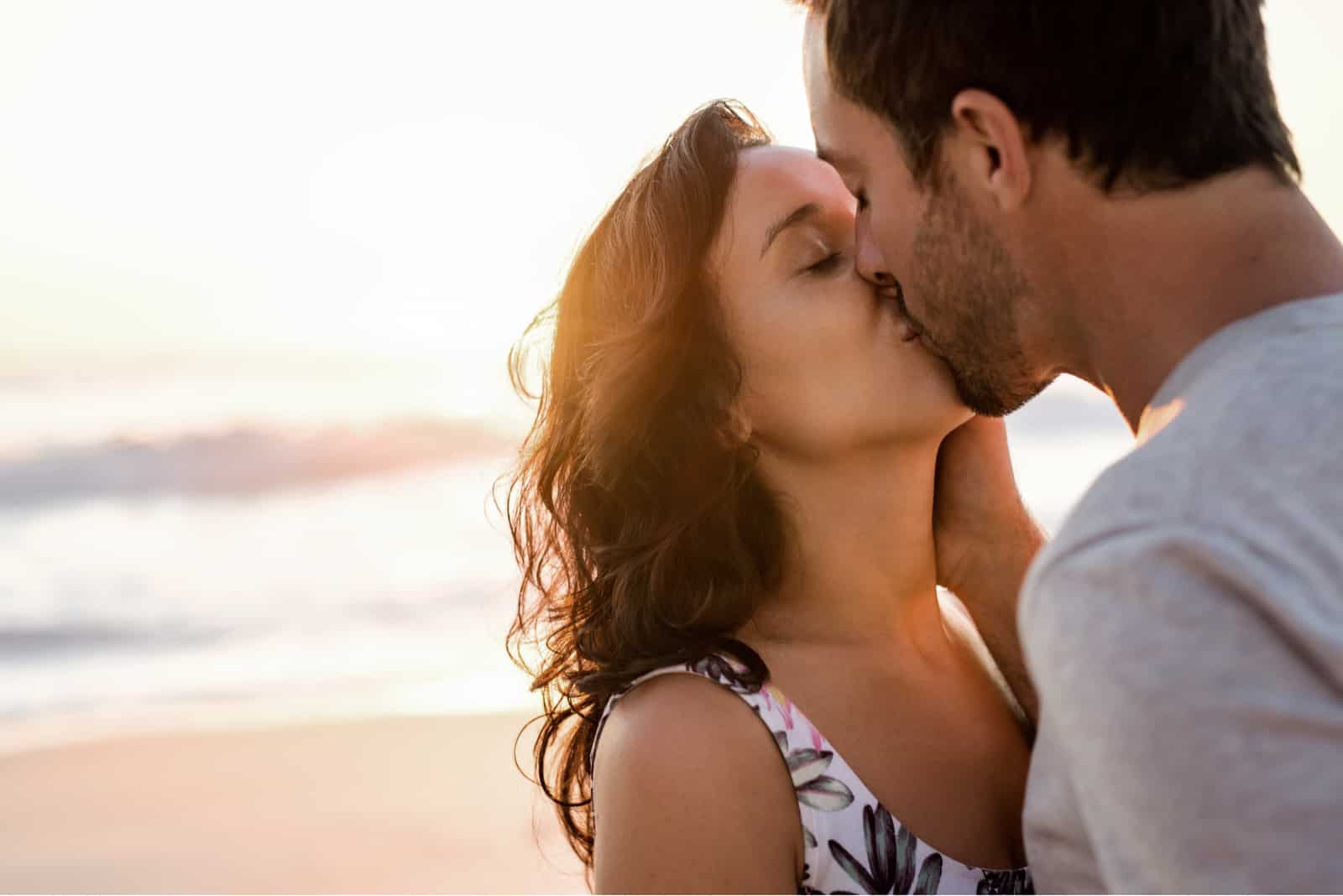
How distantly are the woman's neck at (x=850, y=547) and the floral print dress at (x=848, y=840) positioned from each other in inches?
11.6

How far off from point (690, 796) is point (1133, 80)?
1.41m

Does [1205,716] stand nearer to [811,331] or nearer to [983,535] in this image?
[811,331]

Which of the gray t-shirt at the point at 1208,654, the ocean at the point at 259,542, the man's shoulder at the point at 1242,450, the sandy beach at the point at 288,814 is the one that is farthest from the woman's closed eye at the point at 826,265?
the ocean at the point at 259,542

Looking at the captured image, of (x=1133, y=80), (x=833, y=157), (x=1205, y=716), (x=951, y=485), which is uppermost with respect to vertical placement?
(x=1133, y=80)

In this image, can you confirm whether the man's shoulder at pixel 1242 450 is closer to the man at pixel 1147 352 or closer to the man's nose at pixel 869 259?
the man at pixel 1147 352

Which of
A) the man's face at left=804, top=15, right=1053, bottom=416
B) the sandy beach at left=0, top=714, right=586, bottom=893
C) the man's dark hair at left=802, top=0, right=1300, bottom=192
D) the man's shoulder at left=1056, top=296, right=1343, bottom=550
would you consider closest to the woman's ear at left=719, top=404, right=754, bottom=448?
the man's face at left=804, top=15, right=1053, bottom=416

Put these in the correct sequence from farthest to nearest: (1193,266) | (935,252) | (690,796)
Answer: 1. (690,796)
2. (935,252)
3. (1193,266)

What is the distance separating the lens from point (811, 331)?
2.79 meters

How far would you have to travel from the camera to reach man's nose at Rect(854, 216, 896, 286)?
261 cm

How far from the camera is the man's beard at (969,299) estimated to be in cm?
227

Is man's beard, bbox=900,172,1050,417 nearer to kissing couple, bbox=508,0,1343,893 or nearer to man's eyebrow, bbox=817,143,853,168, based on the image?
kissing couple, bbox=508,0,1343,893

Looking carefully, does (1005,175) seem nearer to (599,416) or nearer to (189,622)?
(599,416)

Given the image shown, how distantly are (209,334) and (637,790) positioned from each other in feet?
46.7

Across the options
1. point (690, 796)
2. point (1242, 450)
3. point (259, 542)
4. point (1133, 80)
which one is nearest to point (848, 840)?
point (690, 796)
